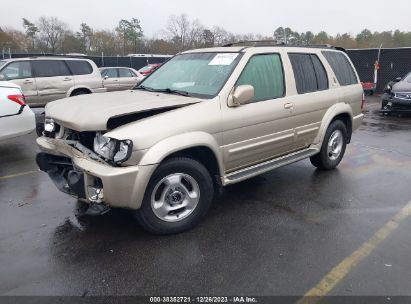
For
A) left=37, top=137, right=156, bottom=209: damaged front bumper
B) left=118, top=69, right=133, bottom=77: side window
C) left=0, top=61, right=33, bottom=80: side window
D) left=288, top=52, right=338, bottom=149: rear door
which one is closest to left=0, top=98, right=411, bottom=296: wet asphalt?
left=37, top=137, right=156, bottom=209: damaged front bumper

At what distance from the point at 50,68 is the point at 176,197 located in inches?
371

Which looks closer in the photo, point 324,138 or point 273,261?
point 273,261

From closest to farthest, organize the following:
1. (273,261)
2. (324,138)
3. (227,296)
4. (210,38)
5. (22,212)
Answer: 1. (227,296)
2. (273,261)
3. (22,212)
4. (324,138)
5. (210,38)

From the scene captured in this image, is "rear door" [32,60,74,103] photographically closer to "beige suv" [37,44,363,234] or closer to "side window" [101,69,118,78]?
"side window" [101,69,118,78]

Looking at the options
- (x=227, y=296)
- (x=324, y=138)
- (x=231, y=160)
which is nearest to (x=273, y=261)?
(x=227, y=296)

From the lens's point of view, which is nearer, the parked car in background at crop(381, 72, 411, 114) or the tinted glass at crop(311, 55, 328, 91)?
the tinted glass at crop(311, 55, 328, 91)

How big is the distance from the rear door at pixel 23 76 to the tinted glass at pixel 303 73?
342 inches

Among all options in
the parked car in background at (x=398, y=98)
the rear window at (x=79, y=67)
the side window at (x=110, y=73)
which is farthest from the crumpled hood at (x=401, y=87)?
the side window at (x=110, y=73)

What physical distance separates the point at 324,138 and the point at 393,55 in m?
14.1

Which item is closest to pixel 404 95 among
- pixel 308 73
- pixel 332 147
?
pixel 332 147

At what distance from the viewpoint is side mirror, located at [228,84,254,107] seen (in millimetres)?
3875

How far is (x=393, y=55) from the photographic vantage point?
1705 cm

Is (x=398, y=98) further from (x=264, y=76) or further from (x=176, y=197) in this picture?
(x=176, y=197)

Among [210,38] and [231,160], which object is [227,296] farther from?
[210,38]
